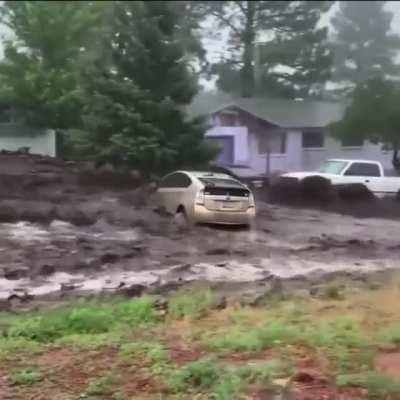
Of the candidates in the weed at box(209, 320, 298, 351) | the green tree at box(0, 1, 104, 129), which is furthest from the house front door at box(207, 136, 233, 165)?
the weed at box(209, 320, 298, 351)

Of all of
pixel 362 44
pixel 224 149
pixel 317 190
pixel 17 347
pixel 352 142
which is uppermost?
pixel 362 44

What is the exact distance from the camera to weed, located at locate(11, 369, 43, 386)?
176 inches

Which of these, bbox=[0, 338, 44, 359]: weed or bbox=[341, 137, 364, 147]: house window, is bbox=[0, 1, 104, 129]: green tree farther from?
bbox=[0, 338, 44, 359]: weed

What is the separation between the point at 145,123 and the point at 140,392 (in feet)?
19.5

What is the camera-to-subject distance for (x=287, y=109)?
8.59 meters

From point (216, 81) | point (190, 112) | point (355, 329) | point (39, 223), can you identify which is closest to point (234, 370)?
point (355, 329)

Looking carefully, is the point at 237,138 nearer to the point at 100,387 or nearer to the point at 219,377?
the point at 219,377

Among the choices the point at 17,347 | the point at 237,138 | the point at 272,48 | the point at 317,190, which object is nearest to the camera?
the point at 17,347

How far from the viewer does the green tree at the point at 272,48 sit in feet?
25.2

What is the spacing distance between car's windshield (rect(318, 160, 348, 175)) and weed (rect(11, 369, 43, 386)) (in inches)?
189

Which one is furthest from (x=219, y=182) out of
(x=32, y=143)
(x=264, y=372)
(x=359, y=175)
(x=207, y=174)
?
(x=264, y=372)

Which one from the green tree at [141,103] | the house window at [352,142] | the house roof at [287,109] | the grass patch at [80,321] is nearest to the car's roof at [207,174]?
the green tree at [141,103]

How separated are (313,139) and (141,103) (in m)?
2.24

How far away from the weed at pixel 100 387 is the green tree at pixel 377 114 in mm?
4408
